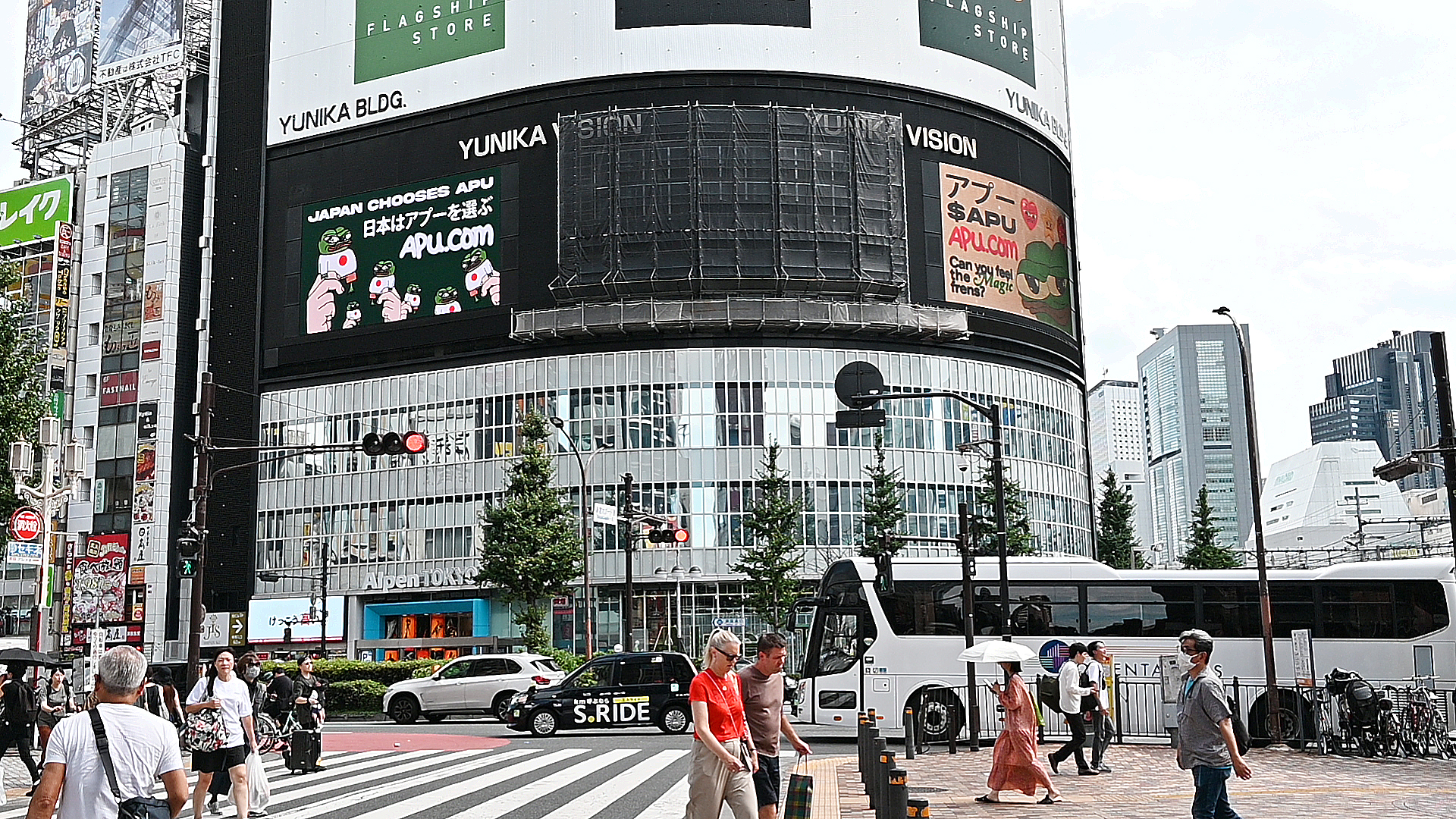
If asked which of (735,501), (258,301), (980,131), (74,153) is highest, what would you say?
(74,153)

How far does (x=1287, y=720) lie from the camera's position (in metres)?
26.0

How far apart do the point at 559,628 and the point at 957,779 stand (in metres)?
49.8

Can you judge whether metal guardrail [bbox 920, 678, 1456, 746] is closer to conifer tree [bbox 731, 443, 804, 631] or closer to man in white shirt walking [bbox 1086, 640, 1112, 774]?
man in white shirt walking [bbox 1086, 640, 1112, 774]

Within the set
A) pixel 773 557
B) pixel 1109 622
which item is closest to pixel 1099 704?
pixel 1109 622

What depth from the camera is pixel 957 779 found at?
18.8 meters

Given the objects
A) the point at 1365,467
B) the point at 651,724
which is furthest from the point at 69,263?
the point at 1365,467

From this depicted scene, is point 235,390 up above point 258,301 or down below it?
below

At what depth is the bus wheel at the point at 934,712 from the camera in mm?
26438

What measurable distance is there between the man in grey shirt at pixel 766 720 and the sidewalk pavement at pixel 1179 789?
291 centimetres

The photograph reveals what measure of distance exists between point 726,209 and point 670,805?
5313 centimetres

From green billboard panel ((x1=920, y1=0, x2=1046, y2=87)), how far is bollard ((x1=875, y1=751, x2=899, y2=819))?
6548 centimetres

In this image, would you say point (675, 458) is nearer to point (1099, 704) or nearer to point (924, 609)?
point (924, 609)

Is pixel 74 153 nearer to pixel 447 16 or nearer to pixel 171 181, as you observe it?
pixel 171 181

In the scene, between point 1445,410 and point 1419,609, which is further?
point 1419,609
